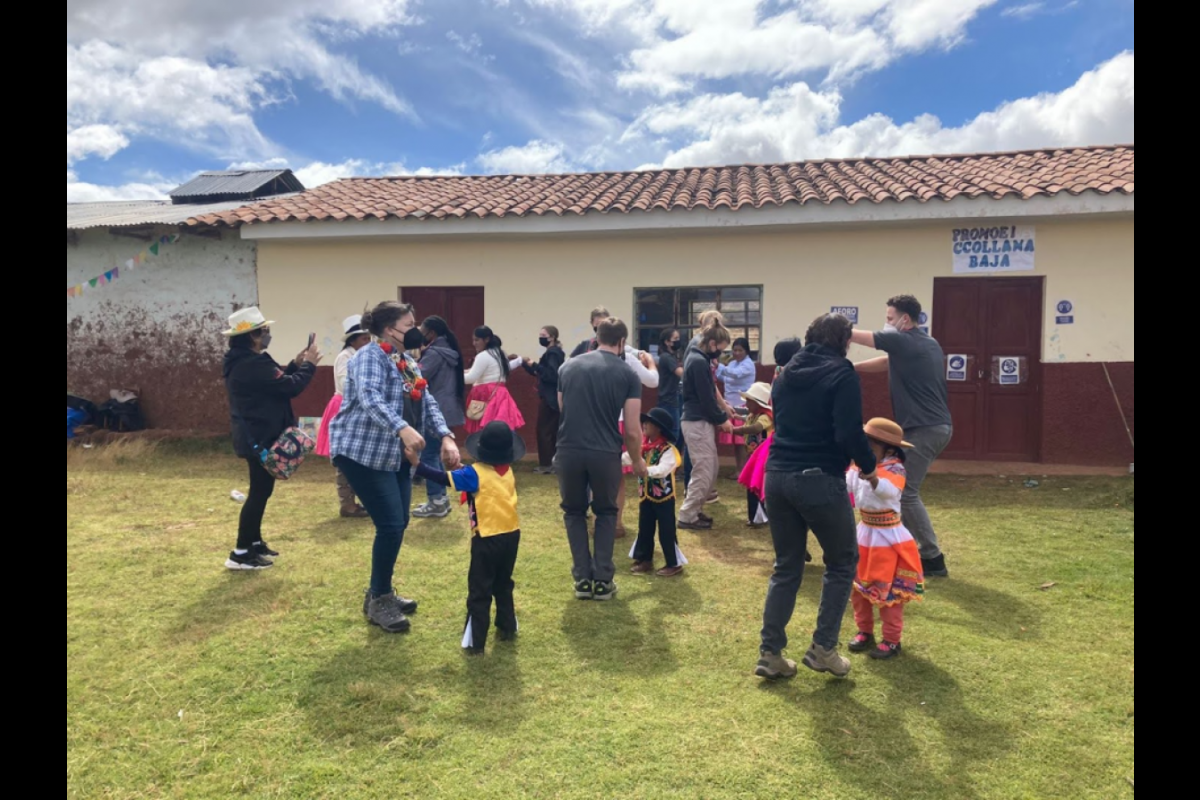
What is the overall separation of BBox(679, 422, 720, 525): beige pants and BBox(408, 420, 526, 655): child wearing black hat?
2.49m

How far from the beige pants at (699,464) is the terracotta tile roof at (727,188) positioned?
388 cm

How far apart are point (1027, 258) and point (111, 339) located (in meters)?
13.2

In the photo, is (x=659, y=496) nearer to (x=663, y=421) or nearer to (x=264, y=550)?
(x=663, y=421)

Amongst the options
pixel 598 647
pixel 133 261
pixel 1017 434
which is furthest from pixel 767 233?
pixel 133 261

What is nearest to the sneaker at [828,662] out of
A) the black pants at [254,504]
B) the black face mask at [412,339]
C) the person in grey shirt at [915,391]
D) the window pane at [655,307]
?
the person in grey shirt at [915,391]

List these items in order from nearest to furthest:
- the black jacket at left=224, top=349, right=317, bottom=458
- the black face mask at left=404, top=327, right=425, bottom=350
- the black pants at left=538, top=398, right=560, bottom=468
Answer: the black face mask at left=404, top=327, right=425, bottom=350, the black jacket at left=224, top=349, right=317, bottom=458, the black pants at left=538, top=398, right=560, bottom=468

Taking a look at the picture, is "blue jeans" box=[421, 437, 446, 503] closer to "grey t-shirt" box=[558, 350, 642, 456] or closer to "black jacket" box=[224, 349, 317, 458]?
"black jacket" box=[224, 349, 317, 458]

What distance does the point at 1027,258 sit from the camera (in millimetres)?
8867

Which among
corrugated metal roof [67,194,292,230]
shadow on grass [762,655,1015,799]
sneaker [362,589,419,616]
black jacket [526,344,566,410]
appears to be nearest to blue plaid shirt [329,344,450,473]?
sneaker [362,589,419,616]

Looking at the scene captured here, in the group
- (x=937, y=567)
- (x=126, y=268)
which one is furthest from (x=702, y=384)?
(x=126, y=268)

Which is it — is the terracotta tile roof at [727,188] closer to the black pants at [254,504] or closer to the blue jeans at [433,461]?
the blue jeans at [433,461]

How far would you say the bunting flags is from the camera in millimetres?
11266

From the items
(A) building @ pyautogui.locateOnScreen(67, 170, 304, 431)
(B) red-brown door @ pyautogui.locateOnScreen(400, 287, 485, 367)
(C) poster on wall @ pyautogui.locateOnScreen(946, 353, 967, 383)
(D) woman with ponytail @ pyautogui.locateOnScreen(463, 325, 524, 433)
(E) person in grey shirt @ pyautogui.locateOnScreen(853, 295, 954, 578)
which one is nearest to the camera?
(E) person in grey shirt @ pyautogui.locateOnScreen(853, 295, 954, 578)

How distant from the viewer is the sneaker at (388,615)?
13.8 feet
